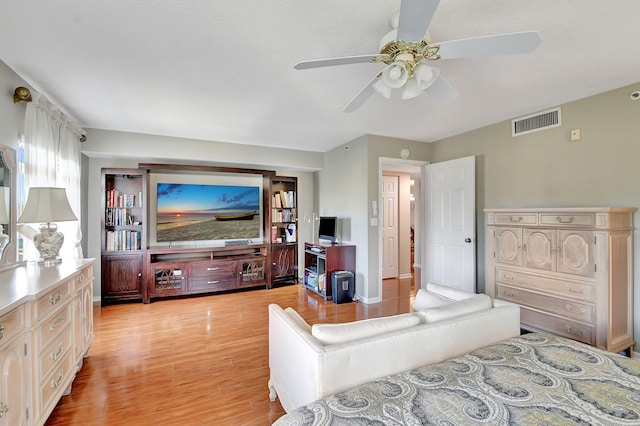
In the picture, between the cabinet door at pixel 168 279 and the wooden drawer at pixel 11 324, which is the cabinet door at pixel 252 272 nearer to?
the cabinet door at pixel 168 279

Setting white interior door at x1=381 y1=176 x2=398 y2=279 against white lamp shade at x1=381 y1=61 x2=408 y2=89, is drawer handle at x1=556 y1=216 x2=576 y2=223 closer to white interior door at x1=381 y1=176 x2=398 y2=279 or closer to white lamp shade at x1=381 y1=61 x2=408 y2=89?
white lamp shade at x1=381 y1=61 x2=408 y2=89

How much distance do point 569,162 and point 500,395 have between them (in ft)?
9.90

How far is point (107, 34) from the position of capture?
6.11 ft

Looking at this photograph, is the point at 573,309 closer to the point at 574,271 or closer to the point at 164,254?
the point at 574,271

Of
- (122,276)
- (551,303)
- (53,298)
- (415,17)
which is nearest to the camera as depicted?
(415,17)

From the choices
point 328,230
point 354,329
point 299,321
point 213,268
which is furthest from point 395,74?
point 213,268

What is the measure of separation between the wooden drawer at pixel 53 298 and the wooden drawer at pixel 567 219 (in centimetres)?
405

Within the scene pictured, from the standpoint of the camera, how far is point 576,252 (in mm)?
2611

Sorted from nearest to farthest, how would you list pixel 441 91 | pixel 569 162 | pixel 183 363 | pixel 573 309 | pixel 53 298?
pixel 53 298
pixel 441 91
pixel 183 363
pixel 573 309
pixel 569 162

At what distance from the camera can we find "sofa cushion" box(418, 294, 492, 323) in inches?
67.2

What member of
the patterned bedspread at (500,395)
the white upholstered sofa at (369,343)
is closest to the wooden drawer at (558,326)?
the white upholstered sofa at (369,343)

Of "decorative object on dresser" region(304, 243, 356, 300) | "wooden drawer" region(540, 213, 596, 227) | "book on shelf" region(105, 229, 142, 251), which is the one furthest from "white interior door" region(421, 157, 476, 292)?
"book on shelf" region(105, 229, 142, 251)

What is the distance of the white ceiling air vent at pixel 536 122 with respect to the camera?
10.4 ft

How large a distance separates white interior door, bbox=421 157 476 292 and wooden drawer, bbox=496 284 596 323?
2.35ft
